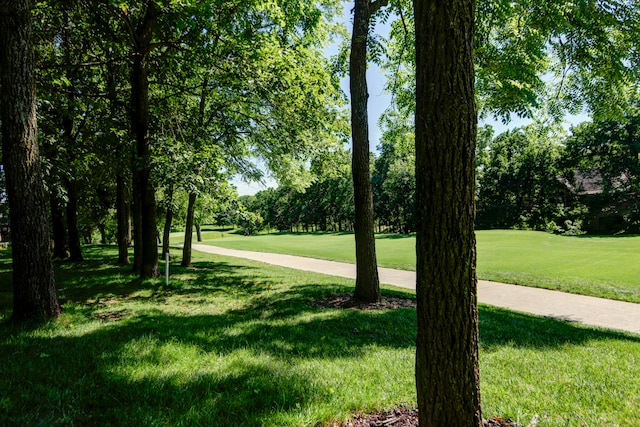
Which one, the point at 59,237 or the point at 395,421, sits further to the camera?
the point at 59,237

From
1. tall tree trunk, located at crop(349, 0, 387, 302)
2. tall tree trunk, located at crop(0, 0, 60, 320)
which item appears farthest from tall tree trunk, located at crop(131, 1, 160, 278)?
tall tree trunk, located at crop(349, 0, 387, 302)

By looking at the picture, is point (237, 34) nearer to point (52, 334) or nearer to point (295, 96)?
point (295, 96)

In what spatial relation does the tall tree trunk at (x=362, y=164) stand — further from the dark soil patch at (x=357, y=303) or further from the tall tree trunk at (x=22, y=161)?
the tall tree trunk at (x=22, y=161)

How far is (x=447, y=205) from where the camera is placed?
1913mm

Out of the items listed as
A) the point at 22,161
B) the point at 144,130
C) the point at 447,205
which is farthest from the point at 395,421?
the point at 144,130

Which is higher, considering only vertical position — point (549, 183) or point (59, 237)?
point (549, 183)

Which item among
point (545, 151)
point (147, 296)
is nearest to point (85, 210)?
point (147, 296)

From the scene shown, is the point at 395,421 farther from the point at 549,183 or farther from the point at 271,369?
the point at 549,183

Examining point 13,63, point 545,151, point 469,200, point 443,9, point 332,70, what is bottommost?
point 469,200

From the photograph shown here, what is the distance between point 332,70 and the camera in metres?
9.49

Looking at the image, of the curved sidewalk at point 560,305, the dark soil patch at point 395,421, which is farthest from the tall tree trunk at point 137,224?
the dark soil patch at point 395,421

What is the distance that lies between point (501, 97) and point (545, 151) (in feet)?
141

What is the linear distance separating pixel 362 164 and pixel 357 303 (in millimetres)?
2789

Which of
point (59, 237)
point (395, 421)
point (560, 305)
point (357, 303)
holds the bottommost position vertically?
point (560, 305)
